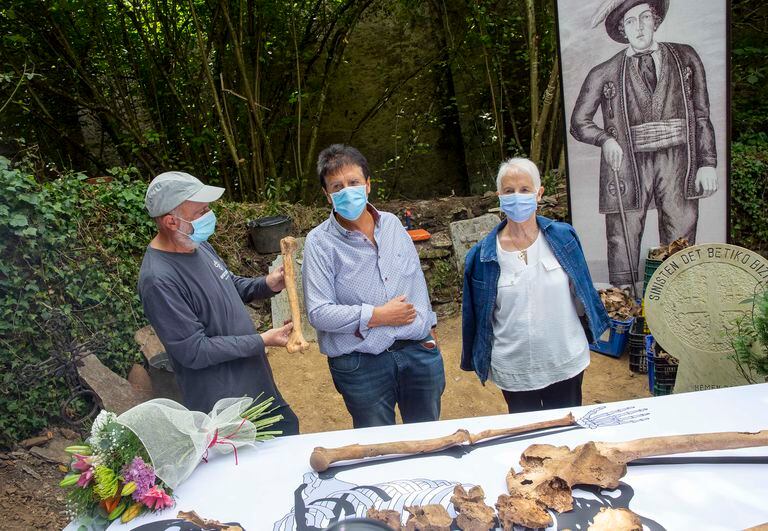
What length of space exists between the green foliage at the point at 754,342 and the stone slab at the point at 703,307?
0.05 meters

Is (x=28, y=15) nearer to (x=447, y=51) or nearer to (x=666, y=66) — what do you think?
(x=447, y=51)

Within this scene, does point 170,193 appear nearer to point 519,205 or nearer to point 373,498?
point 373,498

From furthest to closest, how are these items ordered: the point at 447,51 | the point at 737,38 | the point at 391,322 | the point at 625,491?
1. the point at 447,51
2. the point at 737,38
3. the point at 391,322
4. the point at 625,491

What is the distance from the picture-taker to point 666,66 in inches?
157

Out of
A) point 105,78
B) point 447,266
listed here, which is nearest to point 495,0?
point 447,266

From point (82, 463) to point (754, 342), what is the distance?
270cm

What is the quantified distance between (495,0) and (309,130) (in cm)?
334

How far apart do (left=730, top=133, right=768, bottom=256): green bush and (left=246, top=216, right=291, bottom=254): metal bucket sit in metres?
5.10

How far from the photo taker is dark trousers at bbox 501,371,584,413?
2.37m

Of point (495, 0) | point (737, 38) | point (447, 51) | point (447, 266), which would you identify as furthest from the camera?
point (447, 51)

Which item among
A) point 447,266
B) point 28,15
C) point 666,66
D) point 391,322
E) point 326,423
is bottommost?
point 326,423

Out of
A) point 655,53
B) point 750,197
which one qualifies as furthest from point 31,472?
point 750,197

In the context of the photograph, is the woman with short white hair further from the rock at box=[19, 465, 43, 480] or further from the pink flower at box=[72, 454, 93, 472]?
the rock at box=[19, 465, 43, 480]

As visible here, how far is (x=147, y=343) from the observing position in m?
4.20
